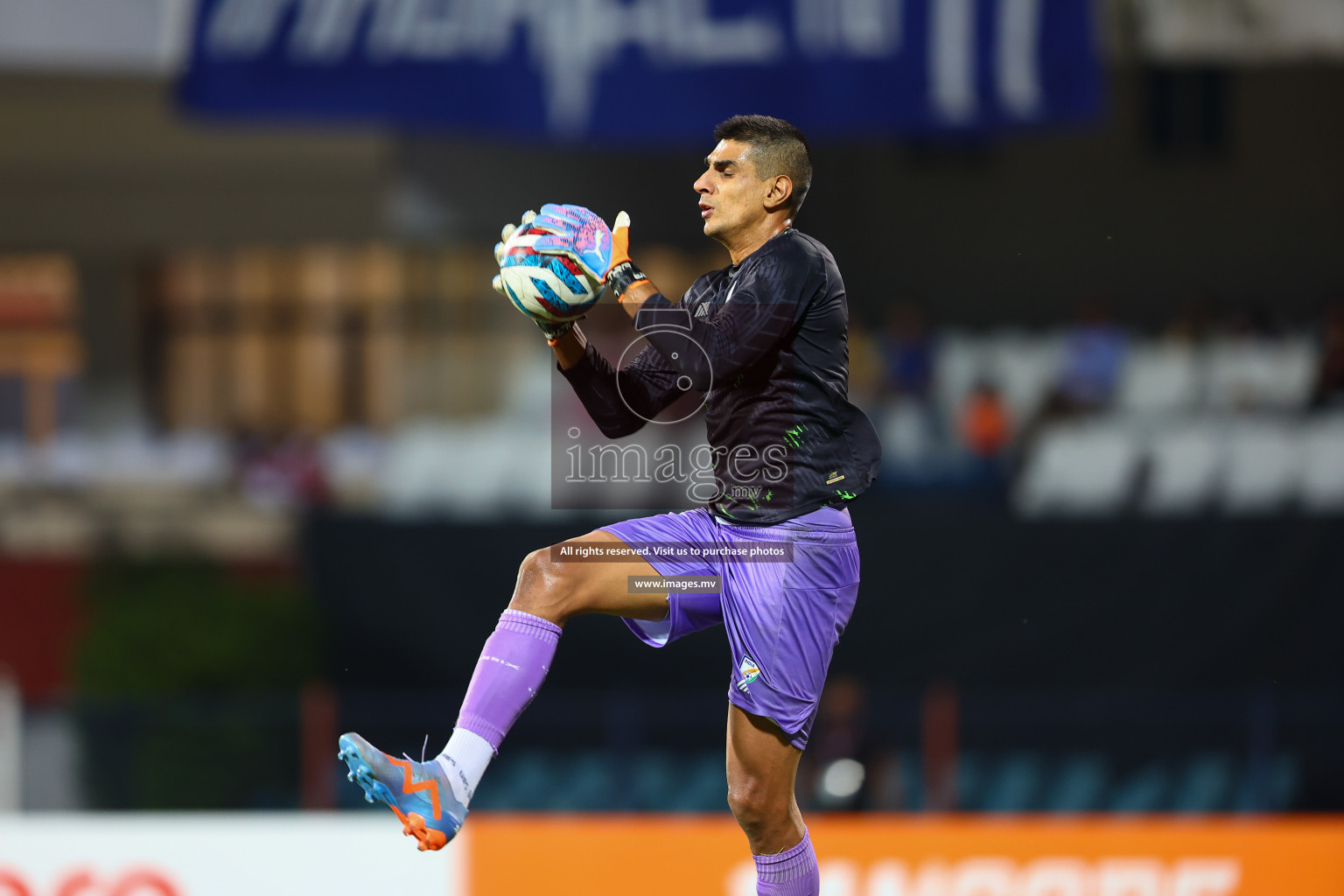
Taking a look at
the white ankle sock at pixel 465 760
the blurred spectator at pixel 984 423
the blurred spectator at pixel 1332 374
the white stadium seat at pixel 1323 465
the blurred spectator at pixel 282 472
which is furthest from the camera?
the blurred spectator at pixel 282 472

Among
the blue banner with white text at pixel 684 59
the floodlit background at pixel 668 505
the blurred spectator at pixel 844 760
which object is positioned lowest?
the blurred spectator at pixel 844 760

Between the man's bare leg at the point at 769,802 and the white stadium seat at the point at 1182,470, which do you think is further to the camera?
the white stadium seat at the point at 1182,470

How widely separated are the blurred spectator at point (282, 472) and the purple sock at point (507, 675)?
9031mm

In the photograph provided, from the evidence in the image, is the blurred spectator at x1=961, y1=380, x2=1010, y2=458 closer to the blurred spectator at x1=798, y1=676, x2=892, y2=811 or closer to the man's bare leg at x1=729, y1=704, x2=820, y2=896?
the blurred spectator at x1=798, y1=676, x2=892, y2=811

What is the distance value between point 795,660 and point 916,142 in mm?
13311

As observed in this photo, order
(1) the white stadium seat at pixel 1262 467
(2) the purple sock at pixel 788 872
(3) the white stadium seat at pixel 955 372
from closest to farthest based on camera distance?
(2) the purple sock at pixel 788 872, (1) the white stadium seat at pixel 1262 467, (3) the white stadium seat at pixel 955 372

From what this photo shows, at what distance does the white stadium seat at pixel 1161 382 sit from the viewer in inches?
441

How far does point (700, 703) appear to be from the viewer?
955cm

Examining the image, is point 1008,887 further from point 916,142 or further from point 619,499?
point 916,142

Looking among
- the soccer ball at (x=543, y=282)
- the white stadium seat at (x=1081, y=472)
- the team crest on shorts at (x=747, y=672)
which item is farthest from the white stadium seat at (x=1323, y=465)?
the soccer ball at (x=543, y=282)

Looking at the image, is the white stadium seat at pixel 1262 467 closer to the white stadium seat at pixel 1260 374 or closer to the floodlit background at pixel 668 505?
the floodlit background at pixel 668 505

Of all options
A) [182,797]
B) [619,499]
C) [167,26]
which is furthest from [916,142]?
[182,797]

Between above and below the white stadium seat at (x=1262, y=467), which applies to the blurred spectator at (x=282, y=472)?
below

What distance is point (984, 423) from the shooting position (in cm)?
1091
